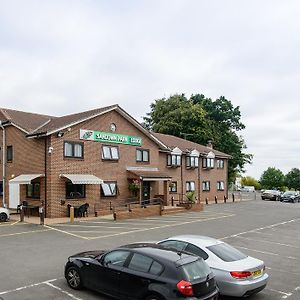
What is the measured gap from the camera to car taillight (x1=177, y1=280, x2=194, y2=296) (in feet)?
24.5

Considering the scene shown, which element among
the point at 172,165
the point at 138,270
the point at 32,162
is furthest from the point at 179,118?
the point at 138,270

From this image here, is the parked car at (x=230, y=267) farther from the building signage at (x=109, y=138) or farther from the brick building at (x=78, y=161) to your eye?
the building signage at (x=109, y=138)

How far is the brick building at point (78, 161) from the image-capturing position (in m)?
25.6

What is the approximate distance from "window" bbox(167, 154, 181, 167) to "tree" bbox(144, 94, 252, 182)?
47.1ft

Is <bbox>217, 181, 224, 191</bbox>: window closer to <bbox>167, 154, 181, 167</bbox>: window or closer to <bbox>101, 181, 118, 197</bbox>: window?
<bbox>167, 154, 181, 167</bbox>: window

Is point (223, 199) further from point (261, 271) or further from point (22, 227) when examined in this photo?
point (261, 271)

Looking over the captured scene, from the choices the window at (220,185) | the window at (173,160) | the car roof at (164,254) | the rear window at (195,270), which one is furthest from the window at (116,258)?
the window at (220,185)

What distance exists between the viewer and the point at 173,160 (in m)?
38.0

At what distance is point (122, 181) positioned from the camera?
30375 mm

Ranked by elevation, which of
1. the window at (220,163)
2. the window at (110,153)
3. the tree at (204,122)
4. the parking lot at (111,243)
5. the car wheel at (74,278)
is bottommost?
the parking lot at (111,243)

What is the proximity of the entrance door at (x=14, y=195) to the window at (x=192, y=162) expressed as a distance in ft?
59.6

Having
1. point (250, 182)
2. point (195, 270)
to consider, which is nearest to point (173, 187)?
point (195, 270)

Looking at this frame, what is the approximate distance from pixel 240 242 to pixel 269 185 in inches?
3378

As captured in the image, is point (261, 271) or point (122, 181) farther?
point (122, 181)
